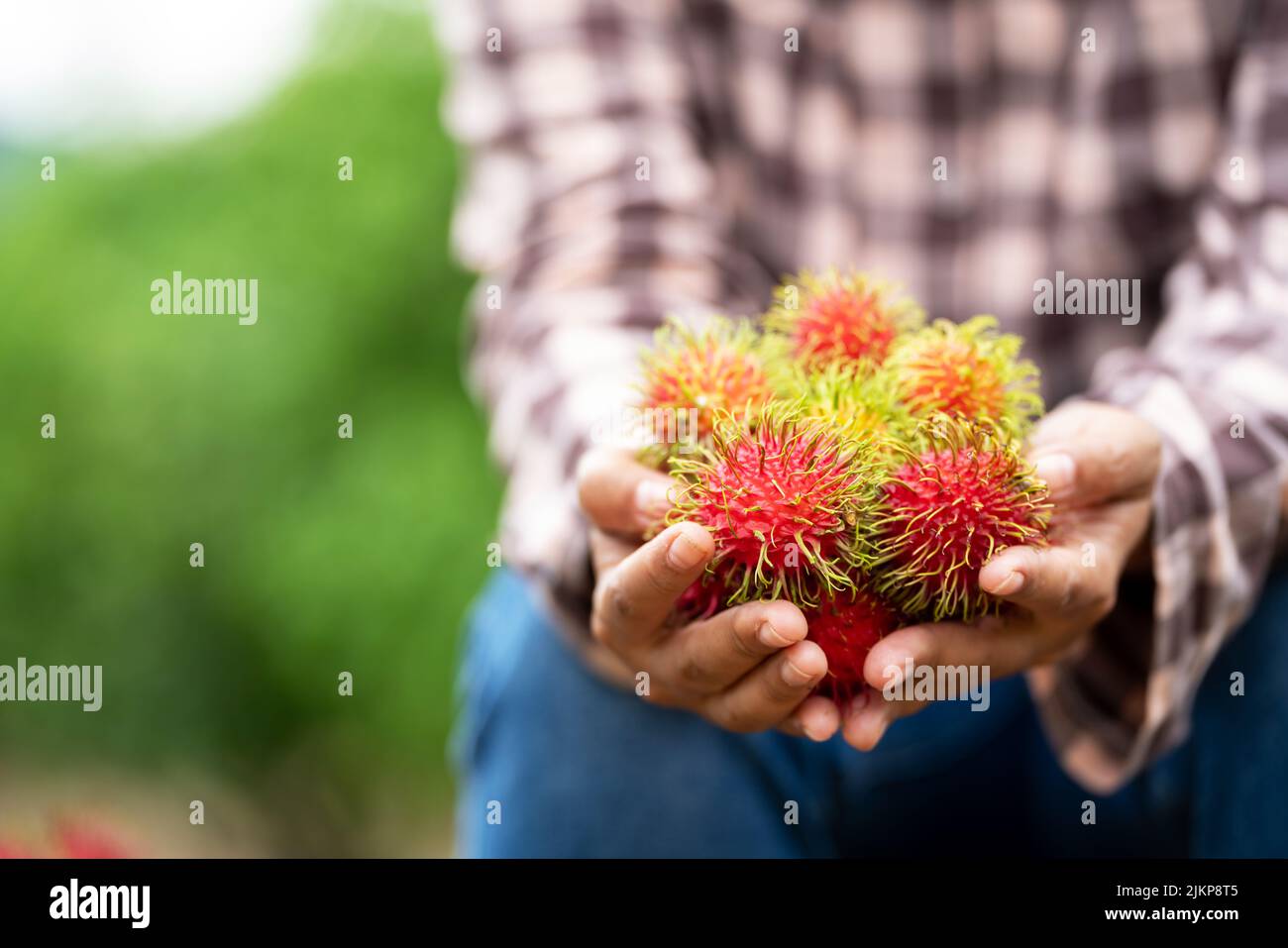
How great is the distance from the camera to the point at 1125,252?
1.18 metres

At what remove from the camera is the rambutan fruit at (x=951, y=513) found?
0.70 metres

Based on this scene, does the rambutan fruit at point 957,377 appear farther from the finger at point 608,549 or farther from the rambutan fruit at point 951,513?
the finger at point 608,549

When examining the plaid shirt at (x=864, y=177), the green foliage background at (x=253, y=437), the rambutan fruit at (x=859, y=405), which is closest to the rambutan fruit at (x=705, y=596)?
the rambutan fruit at (x=859, y=405)

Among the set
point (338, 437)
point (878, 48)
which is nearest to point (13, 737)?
point (338, 437)

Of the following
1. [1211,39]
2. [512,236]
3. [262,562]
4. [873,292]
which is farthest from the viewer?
[262,562]

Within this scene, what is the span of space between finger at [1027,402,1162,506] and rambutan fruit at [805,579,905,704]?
135 millimetres

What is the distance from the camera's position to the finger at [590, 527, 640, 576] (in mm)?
842

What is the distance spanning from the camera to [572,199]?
47.6 inches

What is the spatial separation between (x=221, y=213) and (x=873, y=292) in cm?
323

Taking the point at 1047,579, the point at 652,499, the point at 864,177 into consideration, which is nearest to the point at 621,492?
the point at 652,499

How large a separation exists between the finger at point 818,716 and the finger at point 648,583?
3.9 inches

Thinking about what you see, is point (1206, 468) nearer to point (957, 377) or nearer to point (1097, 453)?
point (1097, 453)

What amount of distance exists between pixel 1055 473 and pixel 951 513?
92 millimetres
